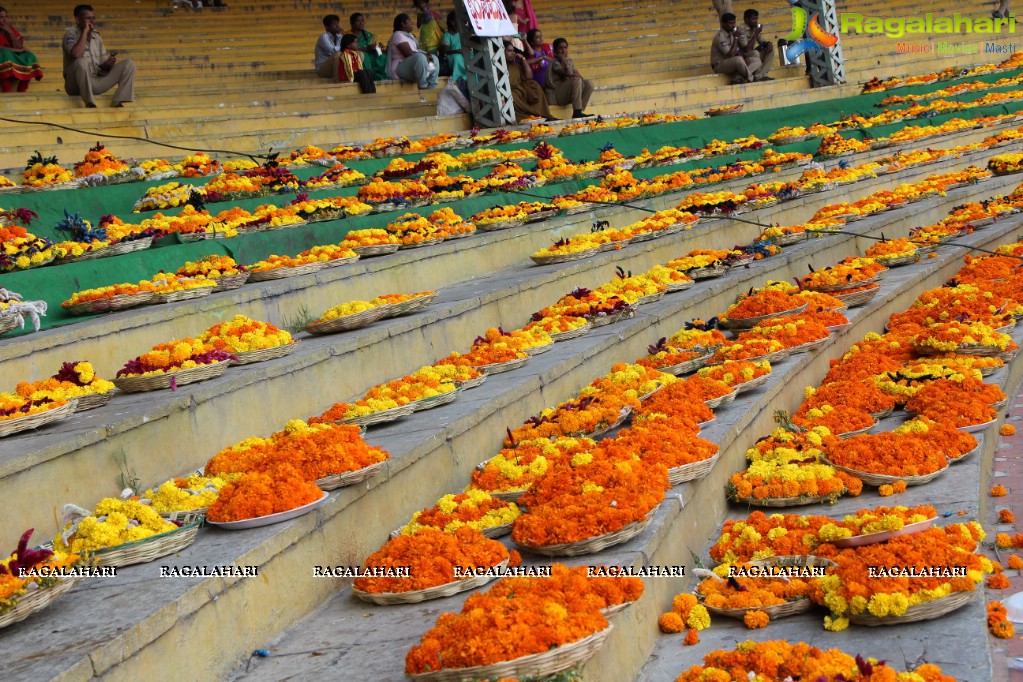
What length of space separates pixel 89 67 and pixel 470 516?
32.8ft

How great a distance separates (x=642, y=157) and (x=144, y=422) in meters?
9.66

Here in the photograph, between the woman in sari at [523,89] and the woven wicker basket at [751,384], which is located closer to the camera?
the woven wicker basket at [751,384]

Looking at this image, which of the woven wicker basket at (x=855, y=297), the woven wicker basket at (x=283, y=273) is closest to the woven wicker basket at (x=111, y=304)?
the woven wicker basket at (x=283, y=273)

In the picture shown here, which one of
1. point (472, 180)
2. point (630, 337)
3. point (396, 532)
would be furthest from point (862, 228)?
point (396, 532)

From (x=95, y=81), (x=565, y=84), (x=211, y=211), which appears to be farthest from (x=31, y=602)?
(x=565, y=84)

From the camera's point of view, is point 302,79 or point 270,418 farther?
point 302,79

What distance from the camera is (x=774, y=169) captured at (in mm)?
13719

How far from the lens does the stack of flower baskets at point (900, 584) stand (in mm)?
3557

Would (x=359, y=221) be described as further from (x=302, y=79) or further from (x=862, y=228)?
(x=302, y=79)

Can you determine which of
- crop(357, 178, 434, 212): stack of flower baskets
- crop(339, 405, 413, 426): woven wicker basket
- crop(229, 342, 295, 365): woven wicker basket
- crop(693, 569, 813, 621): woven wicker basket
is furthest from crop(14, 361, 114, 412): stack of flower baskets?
crop(357, 178, 434, 212): stack of flower baskets

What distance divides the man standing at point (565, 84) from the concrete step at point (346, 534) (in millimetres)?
8419

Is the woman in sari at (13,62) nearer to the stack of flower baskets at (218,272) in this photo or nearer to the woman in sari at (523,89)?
the woman in sari at (523,89)

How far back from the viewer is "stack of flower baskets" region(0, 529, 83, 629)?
312 centimetres

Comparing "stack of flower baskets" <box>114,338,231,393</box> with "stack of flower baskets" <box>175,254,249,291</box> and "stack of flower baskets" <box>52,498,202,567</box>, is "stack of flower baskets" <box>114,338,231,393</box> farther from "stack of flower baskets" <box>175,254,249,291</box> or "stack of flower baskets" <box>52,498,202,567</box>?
"stack of flower baskets" <box>175,254,249,291</box>
